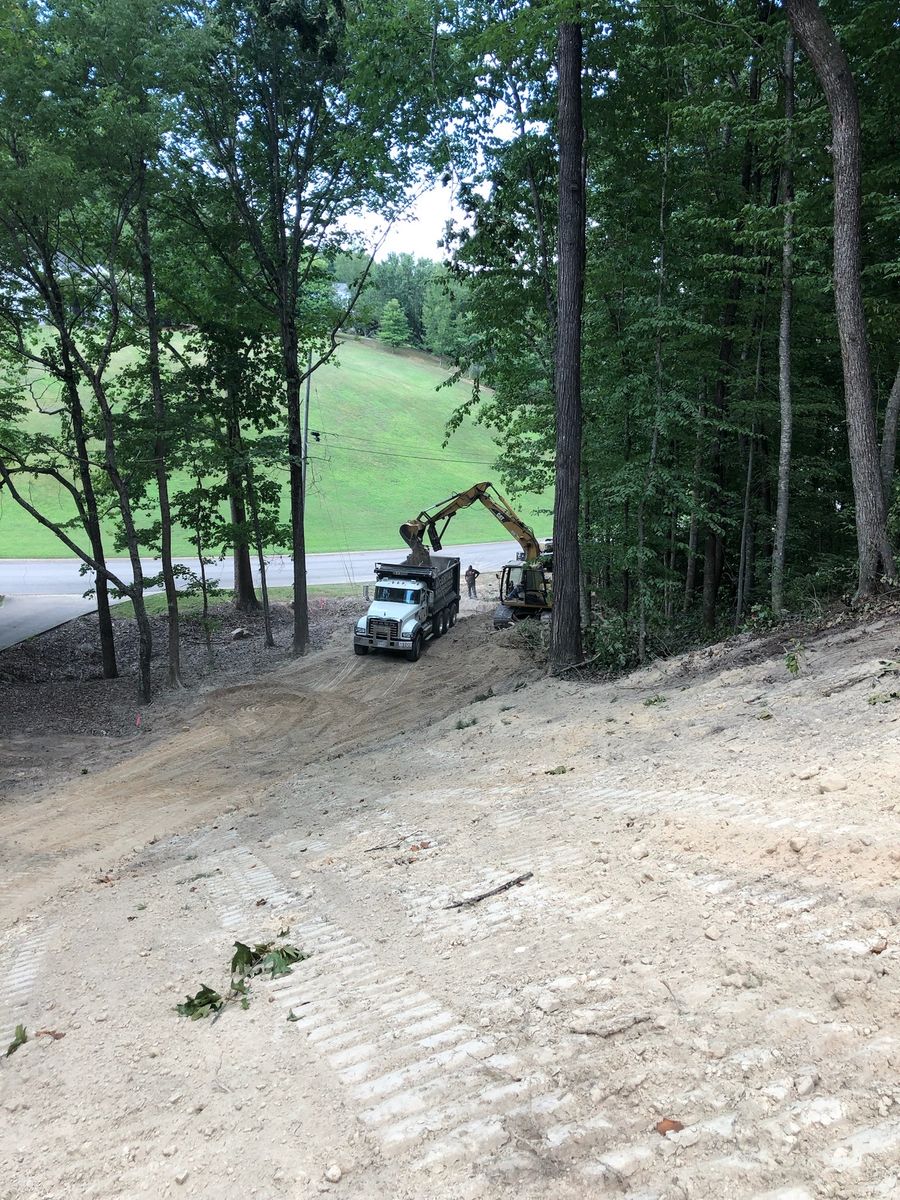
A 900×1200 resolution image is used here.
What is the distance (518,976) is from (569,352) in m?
11.0

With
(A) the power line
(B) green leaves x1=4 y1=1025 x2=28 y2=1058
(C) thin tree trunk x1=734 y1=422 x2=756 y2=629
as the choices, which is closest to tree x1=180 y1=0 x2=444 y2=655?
(C) thin tree trunk x1=734 y1=422 x2=756 y2=629

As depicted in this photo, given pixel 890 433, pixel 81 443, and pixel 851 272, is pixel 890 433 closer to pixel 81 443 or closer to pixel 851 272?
pixel 851 272

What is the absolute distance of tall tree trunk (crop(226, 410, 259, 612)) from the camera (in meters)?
21.8

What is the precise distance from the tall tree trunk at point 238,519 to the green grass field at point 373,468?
1018 centimetres

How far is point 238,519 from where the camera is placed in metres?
26.6

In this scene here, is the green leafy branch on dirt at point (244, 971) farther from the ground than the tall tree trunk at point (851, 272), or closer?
closer

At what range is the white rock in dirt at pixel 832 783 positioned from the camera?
5848 millimetres

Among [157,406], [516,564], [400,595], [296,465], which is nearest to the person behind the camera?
[157,406]

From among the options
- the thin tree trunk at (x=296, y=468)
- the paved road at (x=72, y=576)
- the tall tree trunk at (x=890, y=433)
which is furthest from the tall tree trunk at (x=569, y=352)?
the paved road at (x=72, y=576)

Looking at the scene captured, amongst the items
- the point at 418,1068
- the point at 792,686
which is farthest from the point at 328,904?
the point at 792,686

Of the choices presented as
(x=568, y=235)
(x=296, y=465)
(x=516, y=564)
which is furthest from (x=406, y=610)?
(x=568, y=235)

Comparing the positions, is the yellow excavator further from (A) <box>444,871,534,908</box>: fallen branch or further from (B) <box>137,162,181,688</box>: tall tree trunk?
(A) <box>444,871,534,908</box>: fallen branch

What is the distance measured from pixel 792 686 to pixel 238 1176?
7776mm

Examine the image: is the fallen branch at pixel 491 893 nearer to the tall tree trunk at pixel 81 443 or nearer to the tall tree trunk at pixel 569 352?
the tall tree trunk at pixel 569 352
